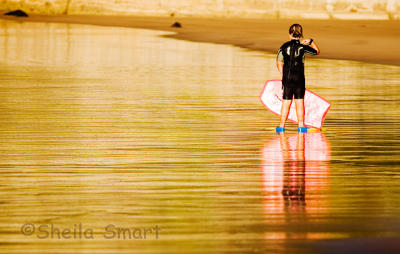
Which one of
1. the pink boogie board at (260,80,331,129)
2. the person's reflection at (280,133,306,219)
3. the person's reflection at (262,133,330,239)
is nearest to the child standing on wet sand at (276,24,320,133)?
the pink boogie board at (260,80,331,129)

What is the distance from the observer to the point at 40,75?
68.7 ft

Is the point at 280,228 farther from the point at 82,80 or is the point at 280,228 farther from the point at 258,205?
the point at 82,80

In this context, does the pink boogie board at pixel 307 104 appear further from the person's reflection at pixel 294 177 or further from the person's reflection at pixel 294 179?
the person's reflection at pixel 294 179

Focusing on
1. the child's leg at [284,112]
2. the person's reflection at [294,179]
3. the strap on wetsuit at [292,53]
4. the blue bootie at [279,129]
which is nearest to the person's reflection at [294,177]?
the person's reflection at [294,179]

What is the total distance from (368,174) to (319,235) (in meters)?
2.49

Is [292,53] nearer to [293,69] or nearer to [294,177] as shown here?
[293,69]

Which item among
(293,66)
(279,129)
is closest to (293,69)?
(293,66)

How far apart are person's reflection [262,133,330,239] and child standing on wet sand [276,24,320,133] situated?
468 mm

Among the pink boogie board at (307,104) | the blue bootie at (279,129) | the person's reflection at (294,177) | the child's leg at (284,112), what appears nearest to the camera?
the person's reflection at (294,177)

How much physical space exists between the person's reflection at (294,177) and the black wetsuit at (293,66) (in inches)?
26.8

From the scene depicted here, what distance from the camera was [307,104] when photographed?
1306 cm

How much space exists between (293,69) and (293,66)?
0.12 feet

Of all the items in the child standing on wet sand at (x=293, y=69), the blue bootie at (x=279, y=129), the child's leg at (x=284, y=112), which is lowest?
the blue bootie at (x=279, y=129)

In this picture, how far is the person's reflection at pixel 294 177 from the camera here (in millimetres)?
7170
